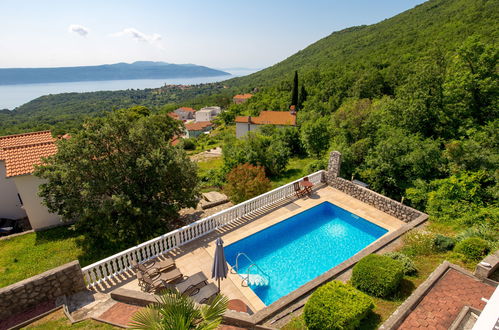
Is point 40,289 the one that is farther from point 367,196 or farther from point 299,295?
point 367,196

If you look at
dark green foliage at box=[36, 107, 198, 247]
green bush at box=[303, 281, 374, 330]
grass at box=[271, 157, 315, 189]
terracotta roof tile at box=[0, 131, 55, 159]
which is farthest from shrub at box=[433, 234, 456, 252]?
terracotta roof tile at box=[0, 131, 55, 159]

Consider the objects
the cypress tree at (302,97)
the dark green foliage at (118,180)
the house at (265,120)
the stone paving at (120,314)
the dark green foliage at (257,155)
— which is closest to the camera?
the stone paving at (120,314)

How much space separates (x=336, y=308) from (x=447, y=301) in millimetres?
2998

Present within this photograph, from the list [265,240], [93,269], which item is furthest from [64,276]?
[265,240]

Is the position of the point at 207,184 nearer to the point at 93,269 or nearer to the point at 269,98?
the point at 93,269

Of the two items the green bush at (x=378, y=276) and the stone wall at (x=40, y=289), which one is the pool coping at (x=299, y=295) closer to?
the green bush at (x=378, y=276)

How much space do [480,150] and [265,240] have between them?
11.4 m

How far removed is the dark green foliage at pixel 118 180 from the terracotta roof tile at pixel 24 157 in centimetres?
234

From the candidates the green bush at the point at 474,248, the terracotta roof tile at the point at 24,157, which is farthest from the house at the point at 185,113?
the green bush at the point at 474,248

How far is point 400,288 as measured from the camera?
22.8ft

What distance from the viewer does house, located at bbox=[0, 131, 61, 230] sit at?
451 inches

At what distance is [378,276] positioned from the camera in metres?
6.68

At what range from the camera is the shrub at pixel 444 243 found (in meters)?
8.25

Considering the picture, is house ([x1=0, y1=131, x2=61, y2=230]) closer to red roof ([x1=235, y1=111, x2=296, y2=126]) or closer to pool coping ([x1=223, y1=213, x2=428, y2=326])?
pool coping ([x1=223, y1=213, x2=428, y2=326])
